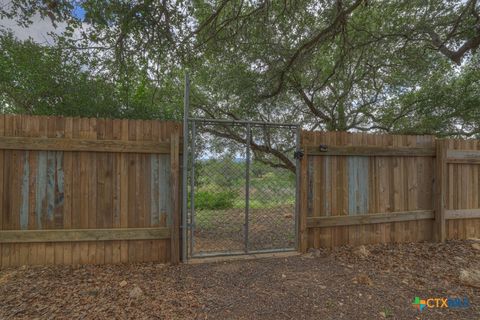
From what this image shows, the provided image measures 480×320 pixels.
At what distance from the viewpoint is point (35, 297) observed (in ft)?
7.77

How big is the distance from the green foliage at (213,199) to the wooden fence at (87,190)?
0.52 m

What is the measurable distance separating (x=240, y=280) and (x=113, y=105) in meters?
3.46

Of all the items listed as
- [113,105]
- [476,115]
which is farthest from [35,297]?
[476,115]

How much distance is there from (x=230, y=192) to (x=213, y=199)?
305 millimetres

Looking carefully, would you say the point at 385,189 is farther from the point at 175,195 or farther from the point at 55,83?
the point at 55,83

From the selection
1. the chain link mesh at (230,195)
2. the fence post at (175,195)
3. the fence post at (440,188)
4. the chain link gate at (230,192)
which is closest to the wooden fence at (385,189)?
the fence post at (440,188)

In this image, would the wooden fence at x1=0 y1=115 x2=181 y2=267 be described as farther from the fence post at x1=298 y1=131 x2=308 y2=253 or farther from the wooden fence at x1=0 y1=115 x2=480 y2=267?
the fence post at x1=298 y1=131 x2=308 y2=253

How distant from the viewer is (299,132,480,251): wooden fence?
3650mm

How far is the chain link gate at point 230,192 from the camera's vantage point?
11.0ft

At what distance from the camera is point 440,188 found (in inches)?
159

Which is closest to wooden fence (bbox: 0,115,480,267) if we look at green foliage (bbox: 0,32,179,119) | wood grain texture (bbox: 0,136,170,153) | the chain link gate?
wood grain texture (bbox: 0,136,170,153)

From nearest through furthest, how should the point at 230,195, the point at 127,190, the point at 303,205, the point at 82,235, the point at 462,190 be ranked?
the point at 82,235, the point at 127,190, the point at 303,205, the point at 230,195, the point at 462,190

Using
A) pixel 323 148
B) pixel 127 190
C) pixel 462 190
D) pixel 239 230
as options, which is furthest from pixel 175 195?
pixel 462 190

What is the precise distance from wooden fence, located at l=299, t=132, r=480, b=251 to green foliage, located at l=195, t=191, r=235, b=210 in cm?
101
